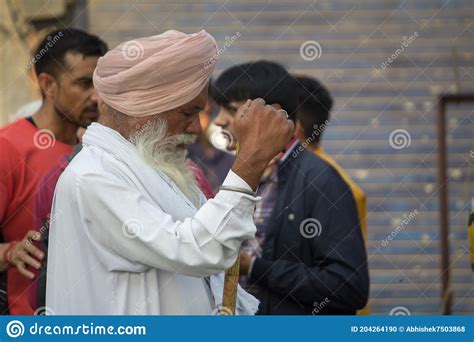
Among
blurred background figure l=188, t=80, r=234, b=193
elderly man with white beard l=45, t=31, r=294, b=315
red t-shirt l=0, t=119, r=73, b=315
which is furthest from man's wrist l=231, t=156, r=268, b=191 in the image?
blurred background figure l=188, t=80, r=234, b=193

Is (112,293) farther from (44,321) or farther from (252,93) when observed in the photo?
(252,93)

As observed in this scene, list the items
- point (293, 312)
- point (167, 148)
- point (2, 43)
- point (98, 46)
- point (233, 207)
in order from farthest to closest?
point (2, 43)
point (98, 46)
point (293, 312)
point (167, 148)
point (233, 207)

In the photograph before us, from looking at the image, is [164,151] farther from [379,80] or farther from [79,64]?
[379,80]

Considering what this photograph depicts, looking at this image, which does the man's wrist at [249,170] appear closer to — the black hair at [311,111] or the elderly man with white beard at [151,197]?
the elderly man with white beard at [151,197]

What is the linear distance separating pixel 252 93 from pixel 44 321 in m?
1.55

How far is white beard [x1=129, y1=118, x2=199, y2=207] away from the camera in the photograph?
4.14 meters

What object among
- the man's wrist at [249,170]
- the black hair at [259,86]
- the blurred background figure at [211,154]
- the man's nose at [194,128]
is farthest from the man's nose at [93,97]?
the man's wrist at [249,170]

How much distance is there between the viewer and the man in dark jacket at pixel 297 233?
5.25 meters

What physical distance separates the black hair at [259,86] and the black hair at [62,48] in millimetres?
692

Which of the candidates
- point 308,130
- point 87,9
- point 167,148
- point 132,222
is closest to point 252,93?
point 308,130

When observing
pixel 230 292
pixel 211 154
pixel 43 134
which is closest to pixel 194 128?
pixel 230 292

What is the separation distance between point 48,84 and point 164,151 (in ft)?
5.97

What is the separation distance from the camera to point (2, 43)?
8.73 meters

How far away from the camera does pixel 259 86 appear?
5391 millimetres
